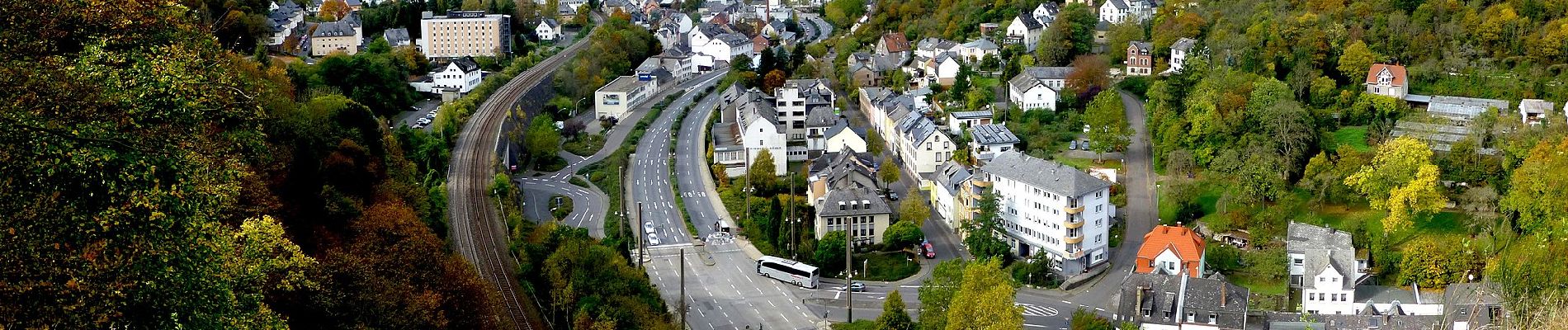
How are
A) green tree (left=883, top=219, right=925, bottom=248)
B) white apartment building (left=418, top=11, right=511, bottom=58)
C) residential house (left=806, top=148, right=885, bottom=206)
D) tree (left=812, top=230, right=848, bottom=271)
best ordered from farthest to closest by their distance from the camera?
white apartment building (left=418, top=11, right=511, bottom=58)
residential house (left=806, top=148, right=885, bottom=206)
green tree (left=883, top=219, right=925, bottom=248)
tree (left=812, top=230, right=848, bottom=271)

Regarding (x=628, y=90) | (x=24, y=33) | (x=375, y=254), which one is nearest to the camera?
(x=24, y=33)

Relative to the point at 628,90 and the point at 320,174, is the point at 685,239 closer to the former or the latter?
the point at 320,174

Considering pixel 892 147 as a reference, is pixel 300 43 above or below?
above

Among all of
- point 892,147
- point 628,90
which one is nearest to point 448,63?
point 628,90

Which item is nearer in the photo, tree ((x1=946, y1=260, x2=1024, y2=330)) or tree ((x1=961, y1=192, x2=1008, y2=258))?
tree ((x1=946, y1=260, x2=1024, y2=330))

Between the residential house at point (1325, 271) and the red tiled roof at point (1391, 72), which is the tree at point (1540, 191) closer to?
the residential house at point (1325, 271)

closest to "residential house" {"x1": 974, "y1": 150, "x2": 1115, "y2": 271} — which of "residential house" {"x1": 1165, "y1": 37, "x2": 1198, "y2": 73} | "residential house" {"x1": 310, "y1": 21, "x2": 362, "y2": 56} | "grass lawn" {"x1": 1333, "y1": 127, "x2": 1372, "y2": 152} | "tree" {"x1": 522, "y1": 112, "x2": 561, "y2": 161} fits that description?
"grass lawn" {"x1": 1333, "y1": 127, "x2": 1372, "y2": 152}

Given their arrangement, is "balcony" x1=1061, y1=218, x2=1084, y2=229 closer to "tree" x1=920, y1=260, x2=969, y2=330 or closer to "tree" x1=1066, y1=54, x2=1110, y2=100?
"tree" x1=920, y1=260, x2=969, y2=330

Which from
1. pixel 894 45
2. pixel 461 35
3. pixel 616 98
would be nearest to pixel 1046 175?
pixel 616 98

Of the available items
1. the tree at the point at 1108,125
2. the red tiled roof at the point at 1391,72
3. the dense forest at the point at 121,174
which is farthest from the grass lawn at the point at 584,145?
the dense forest at the point at 121,174
